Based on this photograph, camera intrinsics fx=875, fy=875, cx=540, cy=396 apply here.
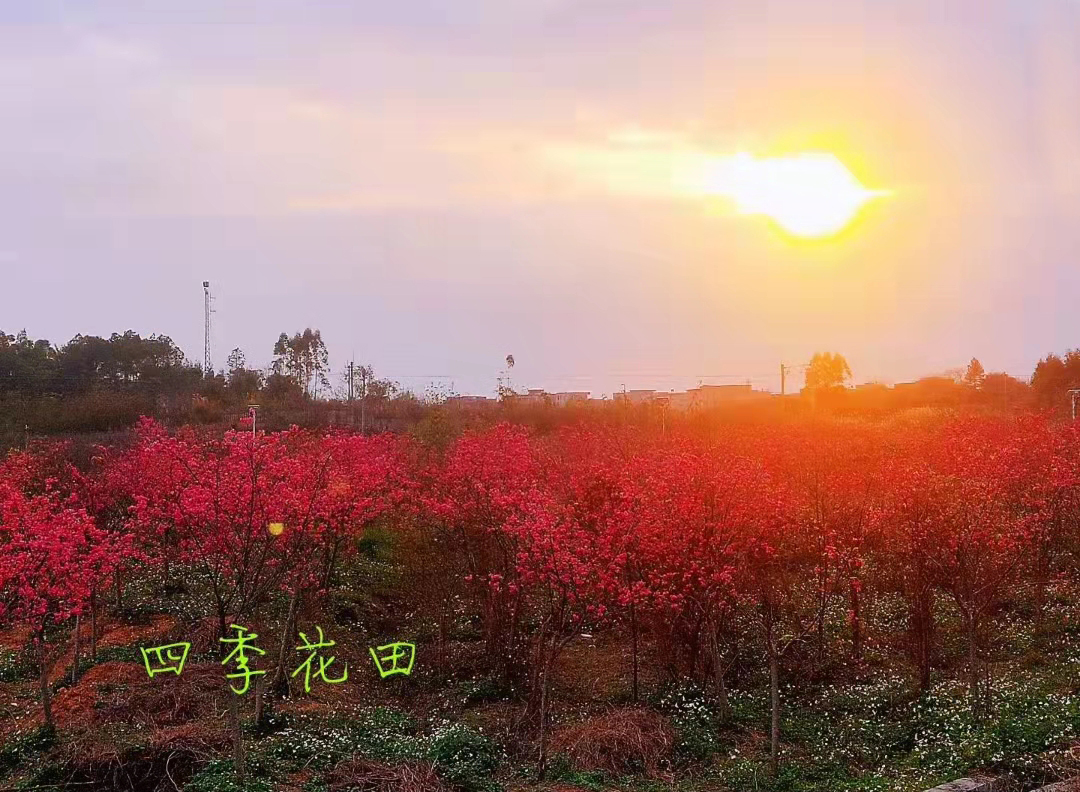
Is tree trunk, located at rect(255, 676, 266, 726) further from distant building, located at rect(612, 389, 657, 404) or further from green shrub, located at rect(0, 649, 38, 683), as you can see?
distant building, located at rect(612, 389, 657, 404)

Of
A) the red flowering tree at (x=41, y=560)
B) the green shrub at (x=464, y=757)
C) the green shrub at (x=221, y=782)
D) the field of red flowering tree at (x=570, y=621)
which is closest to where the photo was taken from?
the green shrub at (x=221, y=782)

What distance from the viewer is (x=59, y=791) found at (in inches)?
303

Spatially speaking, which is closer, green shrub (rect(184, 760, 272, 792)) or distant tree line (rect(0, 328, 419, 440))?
green shrub (rect(184, 760, 272, 792))

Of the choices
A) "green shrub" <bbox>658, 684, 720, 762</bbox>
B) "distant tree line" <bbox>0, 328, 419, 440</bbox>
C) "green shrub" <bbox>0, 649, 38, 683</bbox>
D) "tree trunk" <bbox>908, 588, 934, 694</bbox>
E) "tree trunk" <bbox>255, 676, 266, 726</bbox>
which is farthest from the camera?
"distant tree line" <bbox>0, 328, 419, 440</bbox>

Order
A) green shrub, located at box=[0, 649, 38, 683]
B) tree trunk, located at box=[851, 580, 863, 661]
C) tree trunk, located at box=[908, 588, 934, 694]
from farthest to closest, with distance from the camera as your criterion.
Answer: green shrub, located at box=[0, 649, 38, 683]
tree trunk, located at box=[851, 580, 863, 661]
tree trunk, located at box=[908, 588, 934, 694]

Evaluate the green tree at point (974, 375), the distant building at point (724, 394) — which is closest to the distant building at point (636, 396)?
the distant building at point (724, 394)

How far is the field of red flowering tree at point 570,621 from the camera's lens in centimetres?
825

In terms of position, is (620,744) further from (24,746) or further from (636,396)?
(636,396)

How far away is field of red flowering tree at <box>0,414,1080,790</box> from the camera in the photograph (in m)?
8.25

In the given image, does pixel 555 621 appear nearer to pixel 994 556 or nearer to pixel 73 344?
pixel 994 556

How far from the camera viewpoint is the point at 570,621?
9211 millimetres

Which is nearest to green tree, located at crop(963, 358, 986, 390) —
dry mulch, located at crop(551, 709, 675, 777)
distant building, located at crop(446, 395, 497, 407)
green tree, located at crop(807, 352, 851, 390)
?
green tree, located at crop(807, 352, 851, 390)

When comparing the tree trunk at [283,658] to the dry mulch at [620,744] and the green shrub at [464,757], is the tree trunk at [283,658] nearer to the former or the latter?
the green shrub at [464,757]

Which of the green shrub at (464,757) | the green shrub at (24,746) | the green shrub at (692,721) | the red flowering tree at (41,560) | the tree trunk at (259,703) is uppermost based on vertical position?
the red flowering tree at (41,560)
